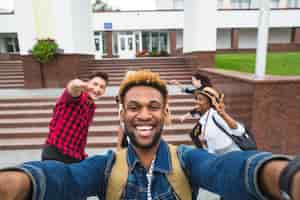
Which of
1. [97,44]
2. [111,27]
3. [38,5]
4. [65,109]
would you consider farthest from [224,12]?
[65,109]

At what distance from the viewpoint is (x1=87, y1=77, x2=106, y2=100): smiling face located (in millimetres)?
2455

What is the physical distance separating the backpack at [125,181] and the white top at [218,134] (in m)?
1.35

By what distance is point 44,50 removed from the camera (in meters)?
8.35

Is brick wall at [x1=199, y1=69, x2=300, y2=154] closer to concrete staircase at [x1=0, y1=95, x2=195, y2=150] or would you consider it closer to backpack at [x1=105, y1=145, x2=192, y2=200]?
concrete staircase at [x1=0, y1=95, x2=195, y2=150]

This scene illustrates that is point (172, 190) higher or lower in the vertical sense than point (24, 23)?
lower

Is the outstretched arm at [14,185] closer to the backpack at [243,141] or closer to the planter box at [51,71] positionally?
the backpack at [243,141]

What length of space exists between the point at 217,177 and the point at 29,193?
2.67 feet

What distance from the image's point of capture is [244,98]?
4453 mm

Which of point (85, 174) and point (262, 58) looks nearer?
point (85, 174)

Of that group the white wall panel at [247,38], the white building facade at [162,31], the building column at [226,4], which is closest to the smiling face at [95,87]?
the white building facade at [162,31]

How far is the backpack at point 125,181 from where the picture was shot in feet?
3.66

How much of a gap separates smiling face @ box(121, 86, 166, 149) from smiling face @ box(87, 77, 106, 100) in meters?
1.31

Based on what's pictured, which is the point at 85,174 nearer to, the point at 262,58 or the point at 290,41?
the point at 262,58

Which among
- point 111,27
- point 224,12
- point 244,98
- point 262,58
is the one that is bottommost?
point 244,98
